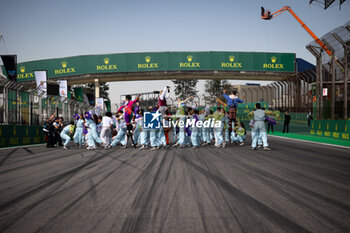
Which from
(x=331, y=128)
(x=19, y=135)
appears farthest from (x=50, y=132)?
(x=331, y=128)

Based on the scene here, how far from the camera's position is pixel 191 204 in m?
4.08

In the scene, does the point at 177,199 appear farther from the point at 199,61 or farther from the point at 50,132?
the point at 199,61

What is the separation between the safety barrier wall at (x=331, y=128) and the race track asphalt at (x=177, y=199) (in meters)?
7.72

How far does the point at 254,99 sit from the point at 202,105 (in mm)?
8027

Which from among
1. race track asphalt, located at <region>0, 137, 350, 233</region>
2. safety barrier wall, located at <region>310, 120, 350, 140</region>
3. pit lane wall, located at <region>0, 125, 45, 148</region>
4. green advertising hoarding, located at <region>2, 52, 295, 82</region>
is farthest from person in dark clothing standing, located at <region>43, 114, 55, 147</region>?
green advertising hoarding, located at <region>2, 52, 295, 82</region>

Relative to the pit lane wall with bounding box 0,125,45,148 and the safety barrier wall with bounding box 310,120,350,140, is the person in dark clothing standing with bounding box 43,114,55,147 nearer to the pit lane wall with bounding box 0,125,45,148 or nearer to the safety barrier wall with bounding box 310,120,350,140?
the pit lane wall with bounding box 0,125,45,148

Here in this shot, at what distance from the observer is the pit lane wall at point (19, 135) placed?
577 inches

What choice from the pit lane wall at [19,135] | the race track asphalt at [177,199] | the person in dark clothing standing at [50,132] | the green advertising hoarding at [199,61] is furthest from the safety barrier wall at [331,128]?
the green advertising hoarding at [199,61]

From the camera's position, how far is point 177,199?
4.34 meters

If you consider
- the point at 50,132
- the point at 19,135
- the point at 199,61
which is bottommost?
the point at 19,135

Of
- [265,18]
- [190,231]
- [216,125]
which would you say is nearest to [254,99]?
[265,18]

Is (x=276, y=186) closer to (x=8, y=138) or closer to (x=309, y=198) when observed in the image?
(x=309, y=198)

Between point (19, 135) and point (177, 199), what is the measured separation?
1406 centimetres

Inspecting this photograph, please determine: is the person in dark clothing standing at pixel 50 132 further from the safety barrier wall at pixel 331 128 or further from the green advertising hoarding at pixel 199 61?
the green advertising hoarding at pixel 199 61
